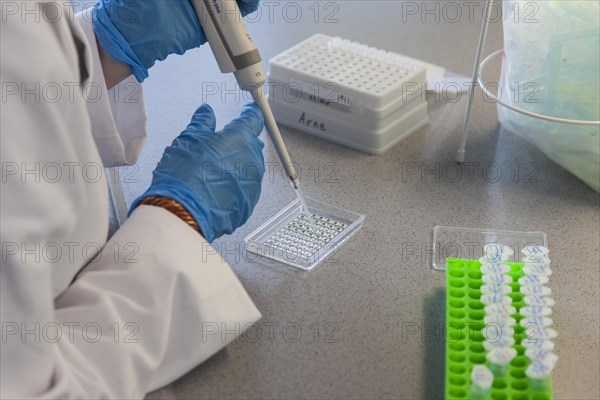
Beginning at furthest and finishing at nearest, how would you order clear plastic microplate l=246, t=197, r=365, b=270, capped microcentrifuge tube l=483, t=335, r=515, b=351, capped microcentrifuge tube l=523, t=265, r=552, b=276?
clear plastic microplate l=246, t=197, r=365, b=270 < capped microcentrifuge tube l=523, t=265, r=552, b=276 < capped microcentrifuge tube l=483, t=335, r=515, b=351

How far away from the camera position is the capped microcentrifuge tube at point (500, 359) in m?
0.93

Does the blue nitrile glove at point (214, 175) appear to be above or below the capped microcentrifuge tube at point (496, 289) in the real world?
above

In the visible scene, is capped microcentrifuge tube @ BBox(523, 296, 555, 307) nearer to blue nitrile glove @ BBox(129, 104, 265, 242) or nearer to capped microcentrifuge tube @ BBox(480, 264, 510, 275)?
capped microcentrifuge tube @ BBox(480, 264, 510, 275)

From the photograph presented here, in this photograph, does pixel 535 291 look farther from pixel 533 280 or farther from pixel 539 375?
pixel 539 375

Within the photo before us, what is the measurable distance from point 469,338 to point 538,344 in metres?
0.08

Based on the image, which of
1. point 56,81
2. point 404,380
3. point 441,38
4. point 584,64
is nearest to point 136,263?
point 56,81

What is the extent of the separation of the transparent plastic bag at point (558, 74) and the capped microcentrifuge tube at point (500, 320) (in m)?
0.43

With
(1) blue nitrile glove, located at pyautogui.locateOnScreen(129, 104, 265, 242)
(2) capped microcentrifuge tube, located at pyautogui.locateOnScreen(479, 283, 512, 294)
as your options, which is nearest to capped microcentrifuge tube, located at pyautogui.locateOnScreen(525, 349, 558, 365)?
(2) capped microcentrifuge tube, located at pyautogui.locateOnScreen(479, 283, 512, 294)

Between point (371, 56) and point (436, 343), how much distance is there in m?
0.72

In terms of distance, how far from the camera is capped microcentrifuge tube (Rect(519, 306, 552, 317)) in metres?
0.99

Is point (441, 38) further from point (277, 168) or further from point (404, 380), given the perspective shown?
point (404, 380)

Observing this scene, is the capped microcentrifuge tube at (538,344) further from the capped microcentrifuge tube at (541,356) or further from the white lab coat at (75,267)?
the white lab coat at (75,267)

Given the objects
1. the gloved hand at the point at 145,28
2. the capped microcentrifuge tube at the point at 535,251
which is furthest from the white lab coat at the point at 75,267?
the capped microcentrifuge tube at the point at 535,251

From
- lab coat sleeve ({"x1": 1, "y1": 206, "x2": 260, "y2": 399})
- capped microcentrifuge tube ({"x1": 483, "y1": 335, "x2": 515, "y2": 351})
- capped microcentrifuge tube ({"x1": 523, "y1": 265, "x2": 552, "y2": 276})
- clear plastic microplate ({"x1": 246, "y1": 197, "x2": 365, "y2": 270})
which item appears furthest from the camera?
clear plastic microplate ({"x1": 246, "y1": 197, "x2": 365, "y2": 270})
